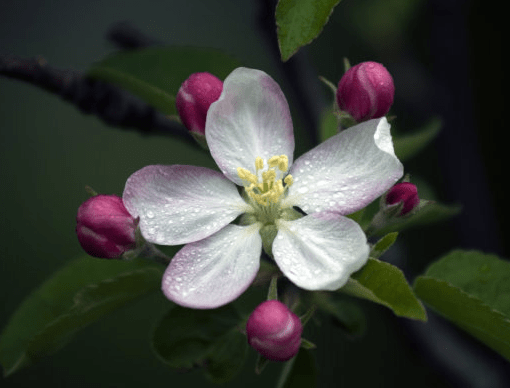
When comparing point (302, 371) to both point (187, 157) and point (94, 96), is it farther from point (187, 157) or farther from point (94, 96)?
point (187, 157)

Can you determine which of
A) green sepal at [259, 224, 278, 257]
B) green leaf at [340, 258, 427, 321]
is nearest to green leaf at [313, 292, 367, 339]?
green sepal at [259, 224, 278, 257]

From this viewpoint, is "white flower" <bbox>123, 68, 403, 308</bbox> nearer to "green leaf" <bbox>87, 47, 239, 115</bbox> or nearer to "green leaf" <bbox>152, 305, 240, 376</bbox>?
"green leaf" <bbox>152, 305, 240, 376</bbox>

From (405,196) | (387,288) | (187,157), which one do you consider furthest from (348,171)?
(187,157)

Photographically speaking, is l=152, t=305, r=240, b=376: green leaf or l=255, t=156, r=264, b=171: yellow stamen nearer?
l=255, t=156, r=264, b=171: yellow stamen

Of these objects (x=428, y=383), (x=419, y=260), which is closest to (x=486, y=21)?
(x=419, y=260)

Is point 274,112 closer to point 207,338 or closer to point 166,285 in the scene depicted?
point 166,285

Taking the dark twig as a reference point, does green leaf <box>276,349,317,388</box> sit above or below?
below

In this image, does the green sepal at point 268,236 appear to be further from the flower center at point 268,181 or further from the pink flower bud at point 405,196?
the pink flower bud at point 405,196
